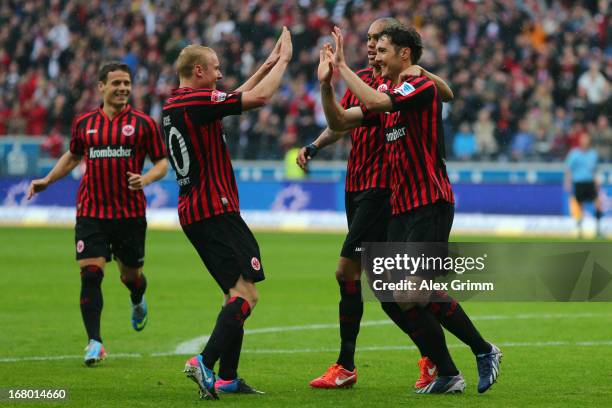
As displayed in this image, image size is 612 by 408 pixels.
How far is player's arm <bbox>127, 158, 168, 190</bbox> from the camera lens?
8492mm

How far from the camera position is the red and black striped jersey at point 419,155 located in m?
7.37

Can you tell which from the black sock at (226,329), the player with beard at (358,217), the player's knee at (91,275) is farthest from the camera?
the player's knee at (91,275)

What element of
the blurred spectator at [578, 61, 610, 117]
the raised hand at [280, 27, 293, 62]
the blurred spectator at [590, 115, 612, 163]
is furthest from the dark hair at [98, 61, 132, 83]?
the blurred spectator at [578, 61, 610, 117]

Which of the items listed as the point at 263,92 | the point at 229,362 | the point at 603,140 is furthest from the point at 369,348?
the point at 603,140

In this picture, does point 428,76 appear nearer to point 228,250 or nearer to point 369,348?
point 228,250

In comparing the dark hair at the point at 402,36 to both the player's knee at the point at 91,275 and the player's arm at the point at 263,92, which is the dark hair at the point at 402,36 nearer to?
the player's arm at the point at 263,92

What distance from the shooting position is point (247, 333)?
35.1ft

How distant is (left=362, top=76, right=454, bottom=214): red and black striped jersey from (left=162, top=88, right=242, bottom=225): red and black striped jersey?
96 centimetres

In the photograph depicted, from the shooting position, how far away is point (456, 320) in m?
7.41

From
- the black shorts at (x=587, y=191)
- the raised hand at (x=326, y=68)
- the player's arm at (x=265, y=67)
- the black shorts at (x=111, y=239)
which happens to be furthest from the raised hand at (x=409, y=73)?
the black shorts at (x=587, y=191)

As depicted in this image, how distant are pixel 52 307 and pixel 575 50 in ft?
54.5

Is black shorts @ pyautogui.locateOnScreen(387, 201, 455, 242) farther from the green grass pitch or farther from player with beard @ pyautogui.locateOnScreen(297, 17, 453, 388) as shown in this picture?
the green grass pitch

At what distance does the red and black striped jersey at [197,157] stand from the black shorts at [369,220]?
91cm

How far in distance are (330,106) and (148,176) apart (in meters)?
2.56
